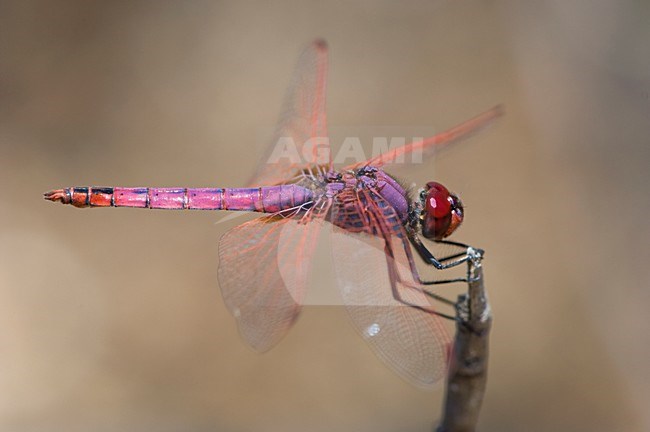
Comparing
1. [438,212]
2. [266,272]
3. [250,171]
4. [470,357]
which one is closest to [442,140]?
[438,212]

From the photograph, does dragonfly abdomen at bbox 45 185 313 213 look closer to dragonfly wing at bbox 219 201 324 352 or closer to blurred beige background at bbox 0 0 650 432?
dragonfly wing at bbox 219 201 324 352

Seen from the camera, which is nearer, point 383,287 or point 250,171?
point 383,287

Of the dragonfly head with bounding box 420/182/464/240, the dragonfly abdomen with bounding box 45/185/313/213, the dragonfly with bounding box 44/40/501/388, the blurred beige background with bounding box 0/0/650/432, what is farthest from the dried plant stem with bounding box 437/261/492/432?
the blurred beige background with bounding box 0/0/650/432

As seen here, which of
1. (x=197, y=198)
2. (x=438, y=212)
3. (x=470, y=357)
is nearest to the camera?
(x=470, y=357)

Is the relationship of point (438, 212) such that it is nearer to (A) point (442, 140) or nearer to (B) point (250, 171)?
(A) point (442, 140)

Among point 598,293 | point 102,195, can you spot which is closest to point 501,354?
point 598,293

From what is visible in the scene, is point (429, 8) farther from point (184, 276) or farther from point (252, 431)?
point (252, 431)
